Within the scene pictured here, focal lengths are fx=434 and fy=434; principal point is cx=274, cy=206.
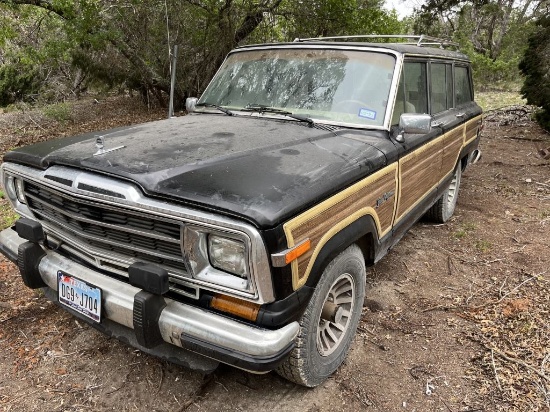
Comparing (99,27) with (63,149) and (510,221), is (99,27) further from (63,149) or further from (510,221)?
(510,221)

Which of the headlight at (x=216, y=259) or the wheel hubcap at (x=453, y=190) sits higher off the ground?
the headlight at (x=216, y=259)

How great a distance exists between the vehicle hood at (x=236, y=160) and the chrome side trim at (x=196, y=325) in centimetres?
52

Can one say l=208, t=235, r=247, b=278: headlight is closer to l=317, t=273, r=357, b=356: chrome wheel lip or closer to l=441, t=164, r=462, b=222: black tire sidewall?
l=317, t=273, r=357, b=356: chrome wheel lip

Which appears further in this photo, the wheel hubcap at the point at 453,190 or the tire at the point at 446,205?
the wheel hubcap at the point at 453,190

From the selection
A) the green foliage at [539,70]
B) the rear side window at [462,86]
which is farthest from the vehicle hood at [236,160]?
the green foliage at [539,70]

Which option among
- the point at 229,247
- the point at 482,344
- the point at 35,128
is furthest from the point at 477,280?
the point at 35,128

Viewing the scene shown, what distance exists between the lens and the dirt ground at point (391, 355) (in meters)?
2.52

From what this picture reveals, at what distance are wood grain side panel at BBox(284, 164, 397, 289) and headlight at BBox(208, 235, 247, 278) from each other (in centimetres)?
23

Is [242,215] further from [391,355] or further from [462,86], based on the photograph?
[462,86]

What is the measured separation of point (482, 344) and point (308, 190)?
1.90m

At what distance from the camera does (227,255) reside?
199cm

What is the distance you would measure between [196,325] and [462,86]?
15.2 feet

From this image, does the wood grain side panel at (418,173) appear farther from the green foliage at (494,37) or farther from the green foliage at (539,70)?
the green foliage at (494,37)

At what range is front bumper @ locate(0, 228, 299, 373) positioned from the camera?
194 centimetres
